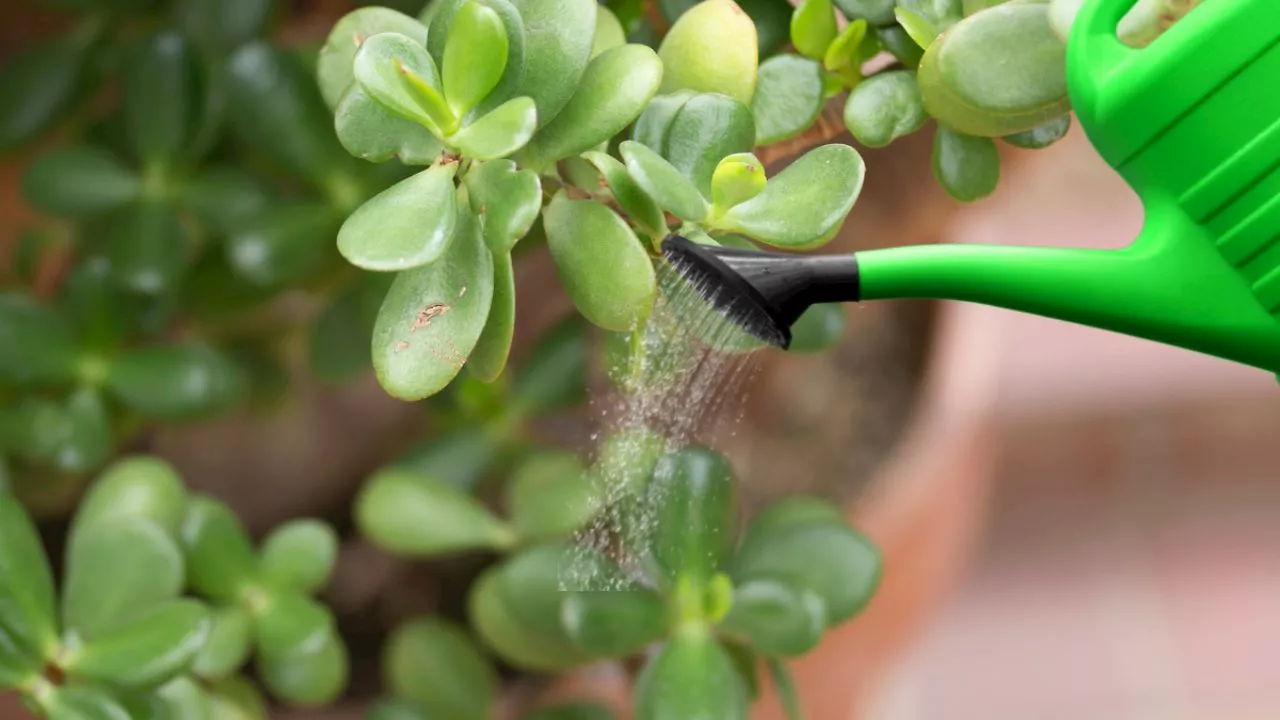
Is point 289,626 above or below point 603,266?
below

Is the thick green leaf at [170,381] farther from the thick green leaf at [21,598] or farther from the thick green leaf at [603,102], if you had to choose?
the thick green leaf at [603,102]

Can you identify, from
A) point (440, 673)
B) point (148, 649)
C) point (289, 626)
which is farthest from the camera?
point (440, 673)

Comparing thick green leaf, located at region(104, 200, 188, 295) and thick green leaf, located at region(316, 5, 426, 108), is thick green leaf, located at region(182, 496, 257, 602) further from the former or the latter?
thick green leaf, located at region(316, 5, 426, 108)

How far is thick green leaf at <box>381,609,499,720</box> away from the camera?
2.19ft

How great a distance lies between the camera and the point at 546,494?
2.06 ft

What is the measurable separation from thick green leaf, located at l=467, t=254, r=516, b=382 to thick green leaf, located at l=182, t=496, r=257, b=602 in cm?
25

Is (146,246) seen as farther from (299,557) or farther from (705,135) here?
(705,135)

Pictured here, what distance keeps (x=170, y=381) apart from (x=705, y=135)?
14.6 inches

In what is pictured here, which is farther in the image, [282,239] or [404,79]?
[282,239]

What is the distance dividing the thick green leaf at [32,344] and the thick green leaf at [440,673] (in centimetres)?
23

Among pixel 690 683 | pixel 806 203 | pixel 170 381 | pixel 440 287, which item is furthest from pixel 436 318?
pixel 170 381

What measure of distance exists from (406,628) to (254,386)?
176mm

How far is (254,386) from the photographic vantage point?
2.40 ft

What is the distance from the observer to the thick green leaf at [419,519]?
0.63 metres
